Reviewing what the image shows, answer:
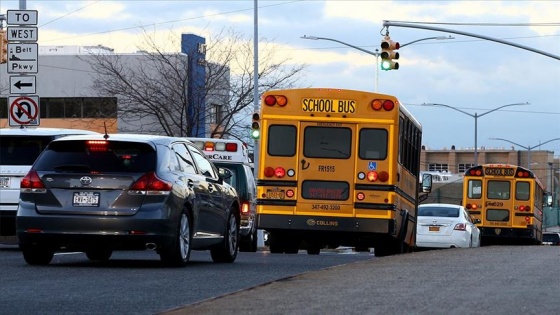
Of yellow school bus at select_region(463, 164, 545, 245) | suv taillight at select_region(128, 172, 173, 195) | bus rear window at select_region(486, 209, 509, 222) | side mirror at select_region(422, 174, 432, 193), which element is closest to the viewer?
suv taillight at select_region(128, 172, 173, 195)

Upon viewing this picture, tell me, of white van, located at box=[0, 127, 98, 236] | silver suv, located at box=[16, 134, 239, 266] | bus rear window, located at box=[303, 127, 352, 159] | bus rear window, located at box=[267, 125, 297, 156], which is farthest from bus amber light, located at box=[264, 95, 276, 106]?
silver suv, located at box=[16, 134, 239, 266]

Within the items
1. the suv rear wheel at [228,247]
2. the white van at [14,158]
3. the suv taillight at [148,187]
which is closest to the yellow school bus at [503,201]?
the white van at [14,158]

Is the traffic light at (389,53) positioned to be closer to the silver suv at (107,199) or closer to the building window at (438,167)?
the silver suv at (107,199)

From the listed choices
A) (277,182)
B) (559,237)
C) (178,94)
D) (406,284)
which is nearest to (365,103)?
(277,182)

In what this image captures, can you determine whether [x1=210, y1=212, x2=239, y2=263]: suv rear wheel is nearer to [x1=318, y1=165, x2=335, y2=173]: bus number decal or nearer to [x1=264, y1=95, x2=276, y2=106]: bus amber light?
[x1=318, y1=165, x2=335, y2=173]: bus number decal

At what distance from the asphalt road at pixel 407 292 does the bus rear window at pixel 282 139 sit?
6098 mm

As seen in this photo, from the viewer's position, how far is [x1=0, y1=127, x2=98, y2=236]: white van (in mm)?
20375

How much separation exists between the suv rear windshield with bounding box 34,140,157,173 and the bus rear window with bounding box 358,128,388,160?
6.40 m

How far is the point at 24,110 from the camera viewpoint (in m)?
23.7

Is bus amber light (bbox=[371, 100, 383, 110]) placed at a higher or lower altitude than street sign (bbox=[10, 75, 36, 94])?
lower

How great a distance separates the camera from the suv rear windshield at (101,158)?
1450 cm

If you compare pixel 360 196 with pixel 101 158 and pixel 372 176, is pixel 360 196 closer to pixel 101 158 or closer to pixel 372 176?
pixel 372 176

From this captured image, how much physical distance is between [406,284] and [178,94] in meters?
41.7

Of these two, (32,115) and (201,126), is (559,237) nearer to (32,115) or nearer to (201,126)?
(201,126)
